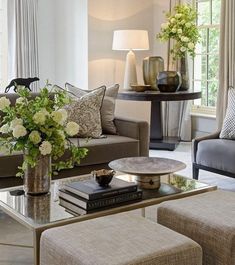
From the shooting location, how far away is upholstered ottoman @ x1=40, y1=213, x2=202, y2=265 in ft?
5.61

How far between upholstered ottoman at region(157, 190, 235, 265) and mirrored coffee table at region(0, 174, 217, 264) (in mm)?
200

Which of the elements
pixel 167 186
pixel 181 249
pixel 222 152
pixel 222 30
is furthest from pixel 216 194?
pixel 222 30

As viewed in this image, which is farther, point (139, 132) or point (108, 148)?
point (139, 132)

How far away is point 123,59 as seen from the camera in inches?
243

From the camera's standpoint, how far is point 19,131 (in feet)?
7.65

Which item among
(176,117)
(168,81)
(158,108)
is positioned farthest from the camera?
(176,117)

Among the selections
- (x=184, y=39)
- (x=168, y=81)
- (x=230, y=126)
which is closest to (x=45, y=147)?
(x=230, y=126)

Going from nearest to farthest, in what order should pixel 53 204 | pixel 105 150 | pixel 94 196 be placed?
pixel 94 196 → pixel 53 204 → pixel 105 150

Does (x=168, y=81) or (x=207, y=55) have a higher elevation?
(x=207, y=55)

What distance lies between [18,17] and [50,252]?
451cm

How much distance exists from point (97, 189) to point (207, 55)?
4.05m

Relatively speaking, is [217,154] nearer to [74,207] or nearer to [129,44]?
[74,207]

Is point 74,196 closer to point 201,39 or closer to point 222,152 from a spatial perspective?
point 222,152

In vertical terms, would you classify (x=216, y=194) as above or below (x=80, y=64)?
below
